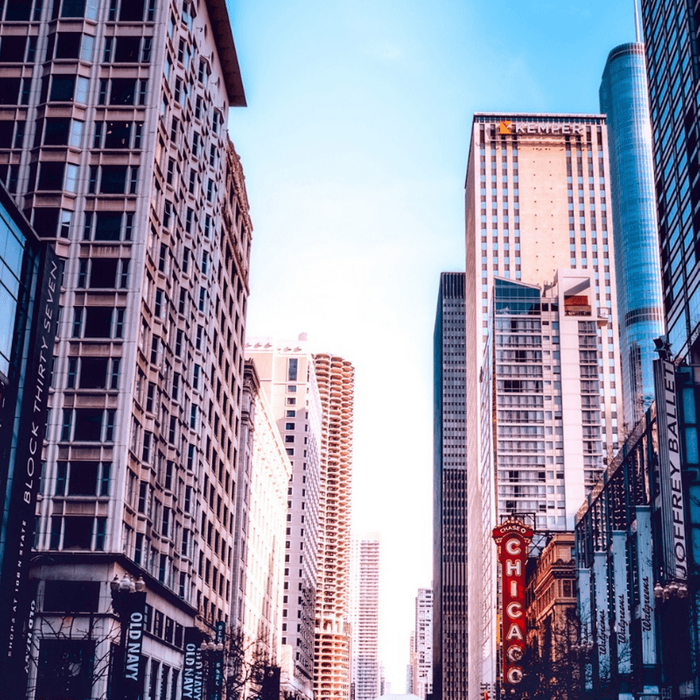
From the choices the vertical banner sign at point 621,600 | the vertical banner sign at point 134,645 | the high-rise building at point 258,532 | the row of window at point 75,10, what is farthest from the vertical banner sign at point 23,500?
the vertical banner sign at point 621,600

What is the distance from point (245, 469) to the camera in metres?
114

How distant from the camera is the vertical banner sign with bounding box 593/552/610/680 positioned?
8625 cm

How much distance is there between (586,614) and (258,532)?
44.9 meters

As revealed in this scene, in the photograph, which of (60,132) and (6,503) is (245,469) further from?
(6,503)

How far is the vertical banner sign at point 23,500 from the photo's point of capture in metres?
41.0

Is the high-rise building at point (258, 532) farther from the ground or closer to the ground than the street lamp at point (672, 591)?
farther from the ground

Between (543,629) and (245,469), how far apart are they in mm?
42255

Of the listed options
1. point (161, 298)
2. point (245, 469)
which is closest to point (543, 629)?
point (245, 469)

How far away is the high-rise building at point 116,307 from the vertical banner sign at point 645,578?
3243cm

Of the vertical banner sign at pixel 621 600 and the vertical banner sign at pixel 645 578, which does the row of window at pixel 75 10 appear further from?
the vertical banner sign at pixel 621 600

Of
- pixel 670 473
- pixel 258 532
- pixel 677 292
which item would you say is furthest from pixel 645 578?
pixel 258 532

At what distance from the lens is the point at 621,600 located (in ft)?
268

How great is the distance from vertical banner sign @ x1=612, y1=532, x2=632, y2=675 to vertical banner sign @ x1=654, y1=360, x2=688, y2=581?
10.6 metres

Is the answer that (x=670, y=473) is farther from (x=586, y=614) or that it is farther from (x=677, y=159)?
(x=586, y=614)
